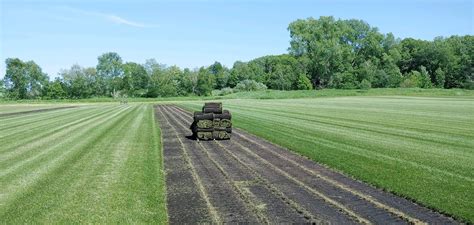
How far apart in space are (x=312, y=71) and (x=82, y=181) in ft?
427

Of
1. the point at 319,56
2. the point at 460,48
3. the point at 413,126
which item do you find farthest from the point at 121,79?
the point at 413,126

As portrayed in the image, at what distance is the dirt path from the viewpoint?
9617 millimetres

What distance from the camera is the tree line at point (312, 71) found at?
131m

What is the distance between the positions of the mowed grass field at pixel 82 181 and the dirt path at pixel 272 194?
0.67 m

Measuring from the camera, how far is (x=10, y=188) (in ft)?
41.2

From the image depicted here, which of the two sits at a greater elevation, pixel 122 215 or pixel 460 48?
pixel 460 48

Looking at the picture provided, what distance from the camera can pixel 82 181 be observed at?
43.8 ft

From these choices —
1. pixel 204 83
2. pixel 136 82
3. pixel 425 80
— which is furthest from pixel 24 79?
pixel 425 80

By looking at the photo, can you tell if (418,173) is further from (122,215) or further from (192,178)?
(122,215)

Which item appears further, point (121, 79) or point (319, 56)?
point (121, 79)

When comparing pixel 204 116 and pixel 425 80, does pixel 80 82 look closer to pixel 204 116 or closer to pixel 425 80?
pixel 425 80

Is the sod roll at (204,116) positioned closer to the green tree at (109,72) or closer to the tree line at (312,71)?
the tree line at (312,71)

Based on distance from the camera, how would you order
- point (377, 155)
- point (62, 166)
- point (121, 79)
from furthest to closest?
point (121, 79), point (377, 155), point (62, 166)

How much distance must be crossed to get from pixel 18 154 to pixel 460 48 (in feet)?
475
